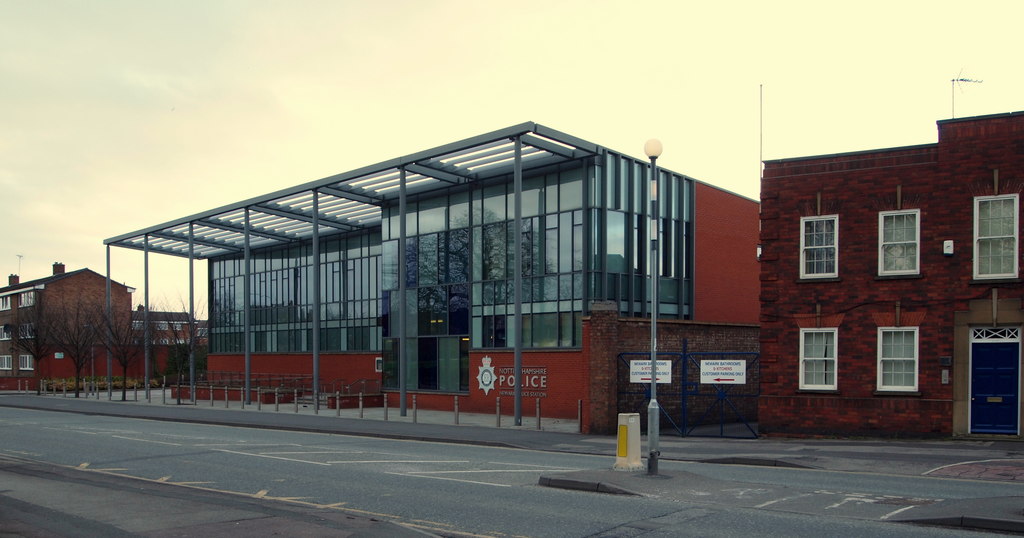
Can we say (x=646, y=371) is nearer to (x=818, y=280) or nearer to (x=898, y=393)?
(x=818, y=280)

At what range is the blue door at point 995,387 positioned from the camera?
1855cm

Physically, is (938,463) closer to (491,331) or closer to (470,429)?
(470,429)

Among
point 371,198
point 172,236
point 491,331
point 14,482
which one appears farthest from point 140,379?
point 14,482

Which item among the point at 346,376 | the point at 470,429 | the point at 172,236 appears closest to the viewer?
the point at 470,429

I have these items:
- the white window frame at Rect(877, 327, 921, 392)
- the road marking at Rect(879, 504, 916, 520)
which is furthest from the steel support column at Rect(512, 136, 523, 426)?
the road marking at Rect(879, 504, 916, 520)

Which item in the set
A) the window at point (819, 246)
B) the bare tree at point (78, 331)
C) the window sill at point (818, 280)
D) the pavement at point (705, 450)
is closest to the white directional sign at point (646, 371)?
the pavement at point (705, 450)

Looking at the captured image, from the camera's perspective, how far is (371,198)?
37750mm

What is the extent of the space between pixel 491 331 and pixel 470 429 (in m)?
8.35

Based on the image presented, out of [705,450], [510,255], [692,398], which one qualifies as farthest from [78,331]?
[705,450]

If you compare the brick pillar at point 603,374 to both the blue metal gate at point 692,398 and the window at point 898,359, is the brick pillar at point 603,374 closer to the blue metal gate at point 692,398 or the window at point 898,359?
the blue metal gate at point 692,398

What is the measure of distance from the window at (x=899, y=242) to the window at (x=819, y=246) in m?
1.06

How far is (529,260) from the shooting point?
106 ft

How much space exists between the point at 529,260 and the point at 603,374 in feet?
32.4

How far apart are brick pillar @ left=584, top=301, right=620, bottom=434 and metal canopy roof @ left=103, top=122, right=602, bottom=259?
23.6 feet
